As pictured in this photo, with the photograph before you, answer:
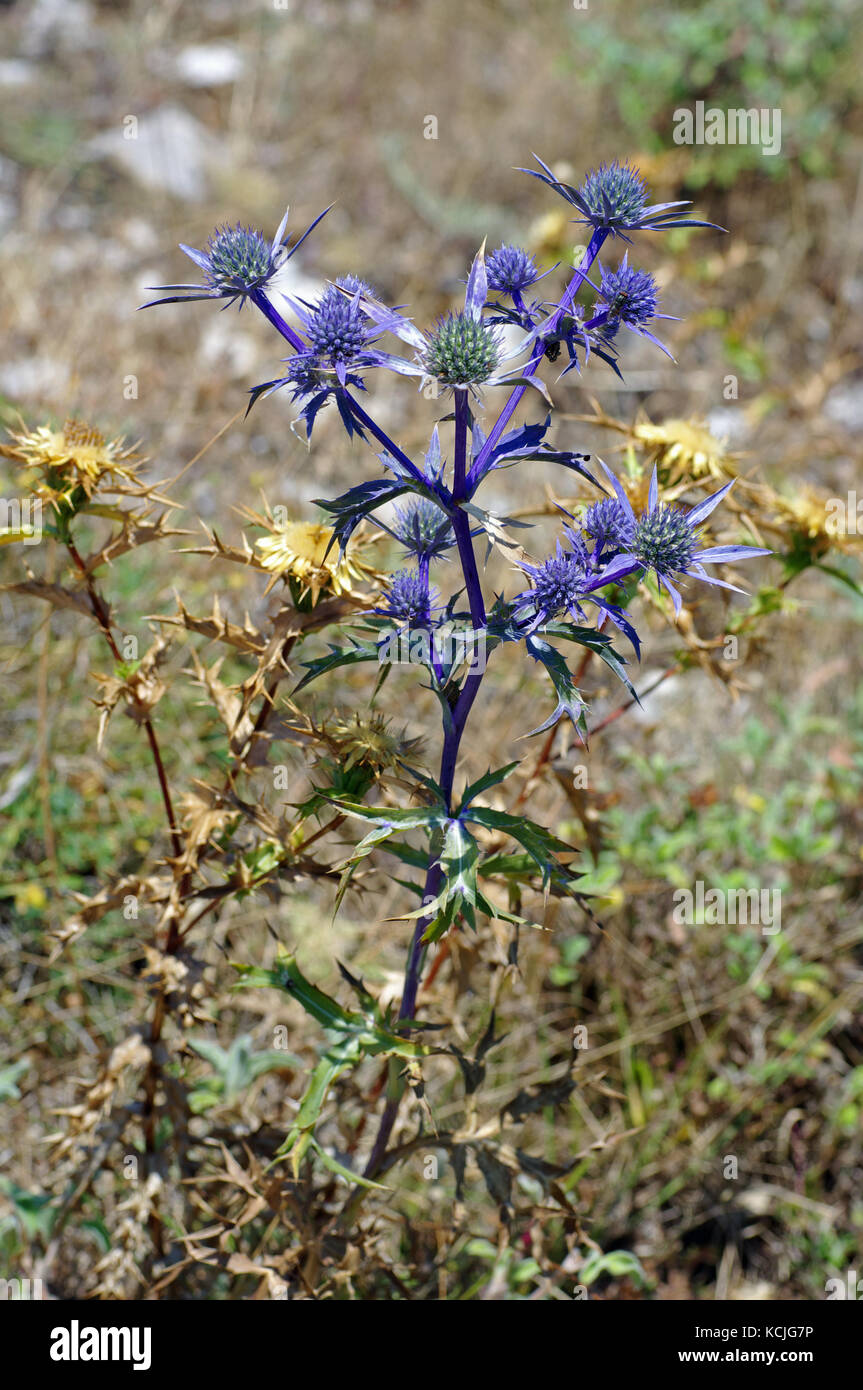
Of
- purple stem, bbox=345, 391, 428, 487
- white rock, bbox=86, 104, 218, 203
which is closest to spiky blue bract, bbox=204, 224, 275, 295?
purple stem, bbox=345, 391, 428, 487

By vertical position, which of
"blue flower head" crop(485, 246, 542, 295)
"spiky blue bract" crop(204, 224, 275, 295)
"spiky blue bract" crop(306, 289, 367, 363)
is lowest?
"spiky blue bract" crop(306, 289, 367, 363)

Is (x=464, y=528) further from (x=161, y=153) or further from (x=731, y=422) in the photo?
(x=161, y=153)

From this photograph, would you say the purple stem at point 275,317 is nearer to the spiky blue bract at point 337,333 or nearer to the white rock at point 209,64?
the spiky blue bract at point 337,333

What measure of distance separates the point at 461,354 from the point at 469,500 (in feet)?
0.90

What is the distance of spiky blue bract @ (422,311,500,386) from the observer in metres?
1.60

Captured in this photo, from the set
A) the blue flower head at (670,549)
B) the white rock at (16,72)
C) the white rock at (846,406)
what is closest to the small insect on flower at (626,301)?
the blue flower head at (670,549)

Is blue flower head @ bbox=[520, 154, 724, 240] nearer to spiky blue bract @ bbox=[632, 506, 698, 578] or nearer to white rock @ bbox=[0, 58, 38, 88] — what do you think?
spiky blue bract @ bbox=[632, 506, 698, 578]

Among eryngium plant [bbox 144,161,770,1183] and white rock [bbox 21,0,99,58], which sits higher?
white rock [bbox 21,0,99,58]

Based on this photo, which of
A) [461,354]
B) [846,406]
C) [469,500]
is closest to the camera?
[461,354]

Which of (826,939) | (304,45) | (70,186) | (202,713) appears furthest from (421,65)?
(826,939)

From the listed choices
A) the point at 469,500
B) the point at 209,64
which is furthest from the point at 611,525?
the point at 209,64

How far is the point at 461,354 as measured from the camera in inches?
62.8

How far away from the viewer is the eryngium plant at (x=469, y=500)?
1.65 metres

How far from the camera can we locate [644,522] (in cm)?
176
